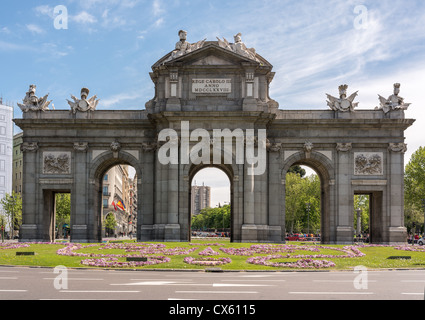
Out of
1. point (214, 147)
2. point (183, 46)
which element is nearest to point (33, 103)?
point (183, 46)

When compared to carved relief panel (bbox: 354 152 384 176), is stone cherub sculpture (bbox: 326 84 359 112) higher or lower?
higher

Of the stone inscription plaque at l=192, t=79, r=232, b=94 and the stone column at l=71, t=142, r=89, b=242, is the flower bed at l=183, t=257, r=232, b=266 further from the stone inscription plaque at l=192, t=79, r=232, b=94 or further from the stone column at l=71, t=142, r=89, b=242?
the stone column at l=71, t=142, r=89, b=242

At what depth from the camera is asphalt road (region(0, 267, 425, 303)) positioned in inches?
764

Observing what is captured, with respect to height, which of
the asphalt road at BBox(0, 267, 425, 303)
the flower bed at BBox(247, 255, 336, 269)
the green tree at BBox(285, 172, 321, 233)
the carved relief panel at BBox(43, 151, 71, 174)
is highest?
the carved relief panel at BBox(43, 151, 71, 174)

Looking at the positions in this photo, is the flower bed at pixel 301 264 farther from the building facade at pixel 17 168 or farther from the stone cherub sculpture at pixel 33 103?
the building facade at pixel 17 168

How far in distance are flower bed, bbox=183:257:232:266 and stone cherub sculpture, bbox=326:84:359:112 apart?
30648 mm

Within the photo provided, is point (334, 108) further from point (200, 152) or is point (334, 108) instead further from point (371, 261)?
point (371, 261)


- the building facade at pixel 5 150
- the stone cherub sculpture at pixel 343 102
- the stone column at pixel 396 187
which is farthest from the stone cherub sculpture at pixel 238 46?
the building facade at pixel 5 150

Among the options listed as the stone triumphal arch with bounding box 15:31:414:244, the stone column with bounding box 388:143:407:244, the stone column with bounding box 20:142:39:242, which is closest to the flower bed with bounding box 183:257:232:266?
the stone triumphal arch with bounding box 15:31:414:244

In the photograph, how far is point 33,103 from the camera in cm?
6341

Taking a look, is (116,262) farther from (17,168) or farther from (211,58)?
(17,168)

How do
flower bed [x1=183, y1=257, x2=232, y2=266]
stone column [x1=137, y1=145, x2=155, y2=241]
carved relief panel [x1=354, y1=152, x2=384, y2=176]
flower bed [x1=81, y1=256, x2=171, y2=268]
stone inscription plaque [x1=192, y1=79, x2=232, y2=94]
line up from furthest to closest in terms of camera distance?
carved relief panel [x1=354, y1=152, x2=384, y2=176], stone column [x1=137, y1=145, x2=155, y2=241], stone inscription plaque [x1=192, y1=79, x2=232, y2=94], flower bed [x1=183, y1=257, x2=232, y2=266], flower bed [x1=81, y1=256, x2=171, y2=268]

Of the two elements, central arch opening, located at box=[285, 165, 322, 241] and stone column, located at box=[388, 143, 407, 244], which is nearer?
stone column, located at box=[388, 143, 407, 244]
